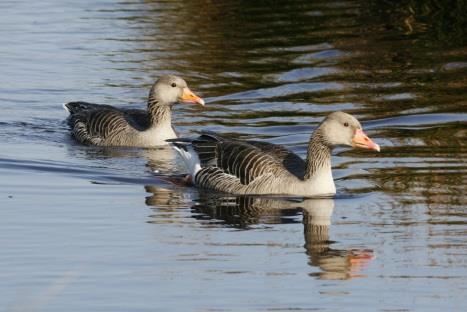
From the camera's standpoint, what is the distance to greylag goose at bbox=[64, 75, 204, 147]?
63.4 feet

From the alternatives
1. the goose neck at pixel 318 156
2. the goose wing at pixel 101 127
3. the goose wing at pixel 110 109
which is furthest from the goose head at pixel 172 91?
the goose neck at pixel 318 156

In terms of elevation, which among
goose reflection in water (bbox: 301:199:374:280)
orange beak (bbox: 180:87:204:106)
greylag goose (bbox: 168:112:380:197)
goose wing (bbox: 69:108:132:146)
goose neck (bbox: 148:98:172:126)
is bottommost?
goose reflection in water (bbox: 301:199:374:280)

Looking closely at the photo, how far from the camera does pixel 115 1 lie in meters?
31.8

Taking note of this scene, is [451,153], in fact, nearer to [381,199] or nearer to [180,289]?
[381,199]

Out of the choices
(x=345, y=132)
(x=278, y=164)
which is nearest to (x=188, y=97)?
(x=278, y=164)

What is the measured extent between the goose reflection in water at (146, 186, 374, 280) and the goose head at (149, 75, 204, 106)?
3244 mm

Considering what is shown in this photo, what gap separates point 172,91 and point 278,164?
4.08 metres

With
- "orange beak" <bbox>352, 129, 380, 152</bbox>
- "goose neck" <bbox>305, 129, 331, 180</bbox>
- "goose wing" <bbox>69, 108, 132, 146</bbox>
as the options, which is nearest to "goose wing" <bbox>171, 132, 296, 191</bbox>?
"goose neck" <bbox>305, 129, 331, 180</bbox>

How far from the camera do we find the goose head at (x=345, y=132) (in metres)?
15.2

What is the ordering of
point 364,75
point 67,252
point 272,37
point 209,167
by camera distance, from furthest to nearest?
point 272,37, point 364,75, point 209,167, point 67,252

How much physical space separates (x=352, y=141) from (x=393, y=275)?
156 inches

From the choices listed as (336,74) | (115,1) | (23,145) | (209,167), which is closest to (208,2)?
(115,1)

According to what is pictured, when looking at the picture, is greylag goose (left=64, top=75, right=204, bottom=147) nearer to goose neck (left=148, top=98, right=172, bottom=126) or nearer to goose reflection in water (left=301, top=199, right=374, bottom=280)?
goose neck (left=148, top=98, right=172, bottom=126)

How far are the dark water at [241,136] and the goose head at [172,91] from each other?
818mm
